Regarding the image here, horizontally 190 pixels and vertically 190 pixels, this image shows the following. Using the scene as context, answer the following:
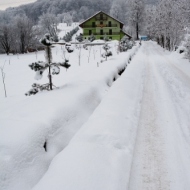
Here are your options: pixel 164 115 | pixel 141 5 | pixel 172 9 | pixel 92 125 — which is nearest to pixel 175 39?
pixel 172 9

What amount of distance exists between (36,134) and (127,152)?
2.08 metres

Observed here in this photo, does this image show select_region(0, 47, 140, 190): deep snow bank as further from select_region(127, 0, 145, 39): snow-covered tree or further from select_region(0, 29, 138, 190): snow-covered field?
select_region(127, 0, 145, 39): snow-covered tree

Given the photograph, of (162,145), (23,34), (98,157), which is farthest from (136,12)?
(98,157)

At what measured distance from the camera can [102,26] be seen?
208 ft

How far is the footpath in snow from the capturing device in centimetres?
399

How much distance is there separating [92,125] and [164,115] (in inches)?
110

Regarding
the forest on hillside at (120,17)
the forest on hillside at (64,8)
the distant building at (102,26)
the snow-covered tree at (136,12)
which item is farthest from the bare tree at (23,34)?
the forest on hillside at (64,8)

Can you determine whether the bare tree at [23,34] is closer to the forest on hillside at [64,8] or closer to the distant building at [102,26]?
the distant building at [102,26]

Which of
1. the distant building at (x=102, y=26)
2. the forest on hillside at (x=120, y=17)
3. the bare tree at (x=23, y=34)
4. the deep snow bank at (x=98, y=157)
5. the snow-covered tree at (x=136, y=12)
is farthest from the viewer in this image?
the snow-covered tree at (x=136, y=12)

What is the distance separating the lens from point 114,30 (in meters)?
64.2

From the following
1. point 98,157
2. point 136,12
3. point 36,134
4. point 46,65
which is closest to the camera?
point 98,157

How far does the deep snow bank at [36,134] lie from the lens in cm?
401

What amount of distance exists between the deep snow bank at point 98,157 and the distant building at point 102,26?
59.7 metres

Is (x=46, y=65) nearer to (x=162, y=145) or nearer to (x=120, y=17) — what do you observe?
(x=162, y=145)
